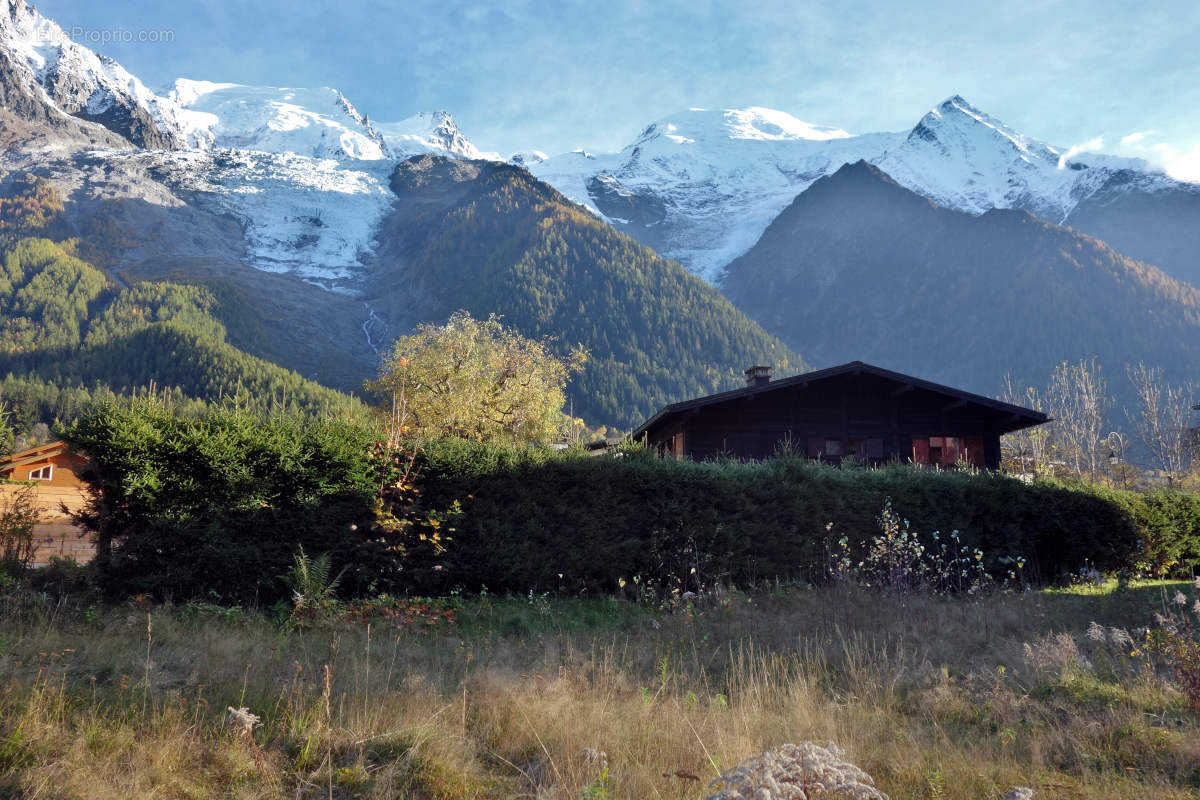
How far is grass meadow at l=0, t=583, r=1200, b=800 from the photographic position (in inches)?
160

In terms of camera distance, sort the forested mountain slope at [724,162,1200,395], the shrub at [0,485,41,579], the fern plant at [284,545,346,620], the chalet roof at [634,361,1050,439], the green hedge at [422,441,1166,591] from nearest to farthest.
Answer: the fern plant at [284,545,346,620]
the shrub at [0,485,41,579]
the green hedge at [422,441,1166,591]
the chalet roof at [634,361,1050,439]
the forested mountain slope at [724,162,1200,395]

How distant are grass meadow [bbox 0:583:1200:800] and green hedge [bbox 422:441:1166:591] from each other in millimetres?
2799

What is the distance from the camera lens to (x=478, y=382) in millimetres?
26797

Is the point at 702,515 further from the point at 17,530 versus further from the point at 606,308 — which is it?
the point at 606,308

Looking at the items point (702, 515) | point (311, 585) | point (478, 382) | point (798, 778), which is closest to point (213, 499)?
point (311, 585)

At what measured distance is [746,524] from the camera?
1239cm

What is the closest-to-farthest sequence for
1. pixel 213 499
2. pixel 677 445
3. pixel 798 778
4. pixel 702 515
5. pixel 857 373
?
1. pixel 798 778
2. pixel 213 499
3. pixel 702 515
4. pixel 857 373
5. pixel 677 445

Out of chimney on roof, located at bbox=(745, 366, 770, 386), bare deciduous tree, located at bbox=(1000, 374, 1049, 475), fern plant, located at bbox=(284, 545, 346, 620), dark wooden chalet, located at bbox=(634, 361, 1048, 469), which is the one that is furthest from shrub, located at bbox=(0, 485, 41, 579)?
bare deciduous tree, located at bbox=(1000, 374, 1049, 475)

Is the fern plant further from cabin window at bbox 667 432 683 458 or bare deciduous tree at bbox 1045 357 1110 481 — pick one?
bare deciduous tree at bbox 1045 357 1110 481

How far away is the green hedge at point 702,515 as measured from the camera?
11195 mm

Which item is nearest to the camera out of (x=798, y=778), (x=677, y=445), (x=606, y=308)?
(x=798, y=778)

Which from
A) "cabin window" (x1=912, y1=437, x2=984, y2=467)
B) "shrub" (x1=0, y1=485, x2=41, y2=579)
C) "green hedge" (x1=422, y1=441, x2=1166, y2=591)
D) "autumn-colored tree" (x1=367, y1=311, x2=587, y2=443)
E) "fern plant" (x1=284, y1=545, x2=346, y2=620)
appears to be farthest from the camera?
"autumn-colored tree" (x1=367, y1=311, x2=587, y2=443)

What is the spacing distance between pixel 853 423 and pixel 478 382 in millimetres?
13889

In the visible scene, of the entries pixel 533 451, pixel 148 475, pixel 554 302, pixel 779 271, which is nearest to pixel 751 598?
pixel 533 451
